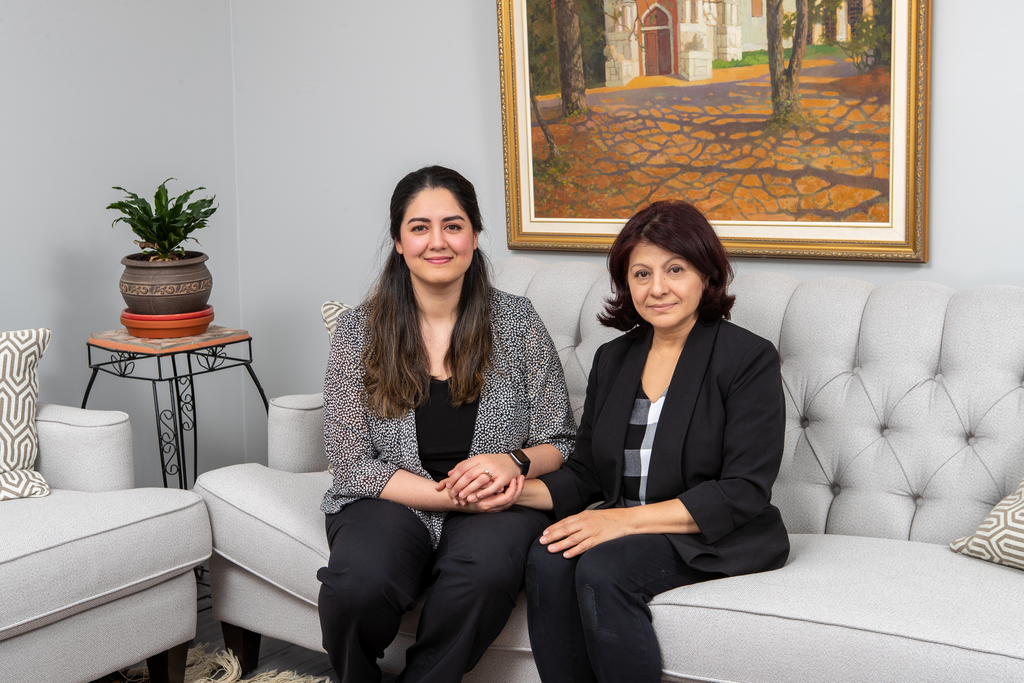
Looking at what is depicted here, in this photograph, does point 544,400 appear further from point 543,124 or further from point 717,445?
point 543,124

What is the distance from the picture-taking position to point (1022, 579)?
1.59 meters

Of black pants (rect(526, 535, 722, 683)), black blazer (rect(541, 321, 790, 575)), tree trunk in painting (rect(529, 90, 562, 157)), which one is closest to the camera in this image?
black pants (rect(526, 535, 722, 683))

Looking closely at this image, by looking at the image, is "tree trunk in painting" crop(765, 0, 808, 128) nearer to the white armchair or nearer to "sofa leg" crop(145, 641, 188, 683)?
the white armchair

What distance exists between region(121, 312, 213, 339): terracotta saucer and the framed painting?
1015mm

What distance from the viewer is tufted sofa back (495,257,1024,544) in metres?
1.83

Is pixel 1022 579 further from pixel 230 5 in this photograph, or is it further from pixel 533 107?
pixel 230 5

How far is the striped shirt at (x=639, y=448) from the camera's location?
5.85 ft

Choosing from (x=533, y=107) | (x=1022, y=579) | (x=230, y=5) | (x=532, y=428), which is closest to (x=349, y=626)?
(x=532, y=428)

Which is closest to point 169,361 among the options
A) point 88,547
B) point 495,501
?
point 88,547

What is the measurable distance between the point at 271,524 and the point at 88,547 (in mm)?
370

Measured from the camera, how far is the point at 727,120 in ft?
7.88

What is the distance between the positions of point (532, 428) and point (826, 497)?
665 mm

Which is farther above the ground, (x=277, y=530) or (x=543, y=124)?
→ (x=543, y=124)

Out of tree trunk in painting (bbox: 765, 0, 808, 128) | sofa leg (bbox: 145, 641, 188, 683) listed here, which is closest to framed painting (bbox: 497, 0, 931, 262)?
tree trunk in painting (bbox: 765, 0, 808, 128)
